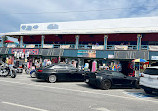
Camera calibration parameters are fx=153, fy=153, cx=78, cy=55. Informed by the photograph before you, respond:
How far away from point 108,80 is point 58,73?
13.8 feet

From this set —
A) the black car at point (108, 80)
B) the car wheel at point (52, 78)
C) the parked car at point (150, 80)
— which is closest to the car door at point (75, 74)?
the car wheel at point (52, 78)

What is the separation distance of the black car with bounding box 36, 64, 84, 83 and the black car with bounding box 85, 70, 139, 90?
1.95m

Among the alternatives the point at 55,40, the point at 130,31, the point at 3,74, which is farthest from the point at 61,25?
the point at 3,74

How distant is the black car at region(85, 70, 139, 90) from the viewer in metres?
9.95

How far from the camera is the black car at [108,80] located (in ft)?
32.6

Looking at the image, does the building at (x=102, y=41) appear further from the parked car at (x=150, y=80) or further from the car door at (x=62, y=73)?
the parked car at (x=150, y=80)

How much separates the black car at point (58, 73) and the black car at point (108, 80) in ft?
6.39

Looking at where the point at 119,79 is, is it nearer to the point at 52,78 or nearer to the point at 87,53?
the point at 52,78

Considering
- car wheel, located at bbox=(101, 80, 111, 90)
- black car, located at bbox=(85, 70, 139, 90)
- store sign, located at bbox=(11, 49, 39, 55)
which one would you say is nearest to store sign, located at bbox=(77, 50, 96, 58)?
store sign, located at bbox=(11, 49, 39, 55)

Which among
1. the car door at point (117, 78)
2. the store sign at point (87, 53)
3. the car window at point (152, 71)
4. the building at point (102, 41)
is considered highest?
the building at point (102, 41)

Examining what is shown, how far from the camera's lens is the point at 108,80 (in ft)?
33.3

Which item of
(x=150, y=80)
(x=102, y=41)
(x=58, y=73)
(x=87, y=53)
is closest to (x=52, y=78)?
(x=58, y=73)

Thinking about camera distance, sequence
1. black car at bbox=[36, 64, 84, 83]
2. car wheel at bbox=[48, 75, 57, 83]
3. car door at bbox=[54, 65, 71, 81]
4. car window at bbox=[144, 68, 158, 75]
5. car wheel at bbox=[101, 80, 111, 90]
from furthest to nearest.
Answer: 1. car door at bbox=[54, 65, 71, 81]
2. car wheel at bbox=[48, 75, 57, 83]
3. black car at bbox=[36, 64, 84, 83]
4. car wheel at bbox=[101, 80, 111, 90]
5. car window at bbox=[144, 68, 158, 75]

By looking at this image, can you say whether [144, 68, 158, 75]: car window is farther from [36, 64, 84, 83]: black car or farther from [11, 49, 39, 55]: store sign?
[11, 49, 39, 55]: store sign
